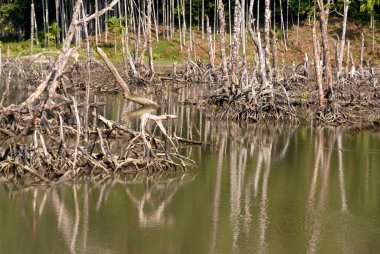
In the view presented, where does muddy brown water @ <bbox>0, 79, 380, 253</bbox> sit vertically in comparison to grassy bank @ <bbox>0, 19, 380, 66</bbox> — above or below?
below

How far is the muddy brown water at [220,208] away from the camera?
1057 centimetres

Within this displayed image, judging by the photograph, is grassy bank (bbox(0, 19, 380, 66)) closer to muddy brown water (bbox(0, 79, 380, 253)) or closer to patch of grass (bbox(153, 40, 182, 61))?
patch of grass (bbox(153, 40, 182, 61))

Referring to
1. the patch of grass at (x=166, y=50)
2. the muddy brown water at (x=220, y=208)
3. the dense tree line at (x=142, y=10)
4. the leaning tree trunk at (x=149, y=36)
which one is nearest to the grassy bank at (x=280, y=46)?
the patch of grass at (x=166, y=50)

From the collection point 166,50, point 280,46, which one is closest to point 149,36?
point 166,50

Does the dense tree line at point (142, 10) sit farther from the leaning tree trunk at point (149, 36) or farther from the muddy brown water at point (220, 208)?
the muddy brown water at point (220, 208)

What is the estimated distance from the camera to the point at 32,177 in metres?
13.8

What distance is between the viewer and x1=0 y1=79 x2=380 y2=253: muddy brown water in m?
10.6

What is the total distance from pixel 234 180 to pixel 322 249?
14.6 feet

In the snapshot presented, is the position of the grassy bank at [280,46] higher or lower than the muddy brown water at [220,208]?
higher

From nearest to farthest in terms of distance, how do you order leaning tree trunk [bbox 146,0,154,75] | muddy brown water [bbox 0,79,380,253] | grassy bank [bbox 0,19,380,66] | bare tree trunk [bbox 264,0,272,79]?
muddy brown water [bbox 0,79,380,253], bare tree trunk [bbox 264,0,272,79], leaning tree trunk [bbox 146,0,154,75], grassy bank [bbox 0,19,380,66]

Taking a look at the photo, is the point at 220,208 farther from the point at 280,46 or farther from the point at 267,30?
the point at 280,46

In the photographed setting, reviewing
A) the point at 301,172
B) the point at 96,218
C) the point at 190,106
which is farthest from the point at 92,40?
the point at 96,218

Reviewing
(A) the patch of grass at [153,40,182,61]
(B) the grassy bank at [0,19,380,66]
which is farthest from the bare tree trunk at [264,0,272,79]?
(A) the patch of grass at [153,40,182,61]

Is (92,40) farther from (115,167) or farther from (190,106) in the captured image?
(115,167)
